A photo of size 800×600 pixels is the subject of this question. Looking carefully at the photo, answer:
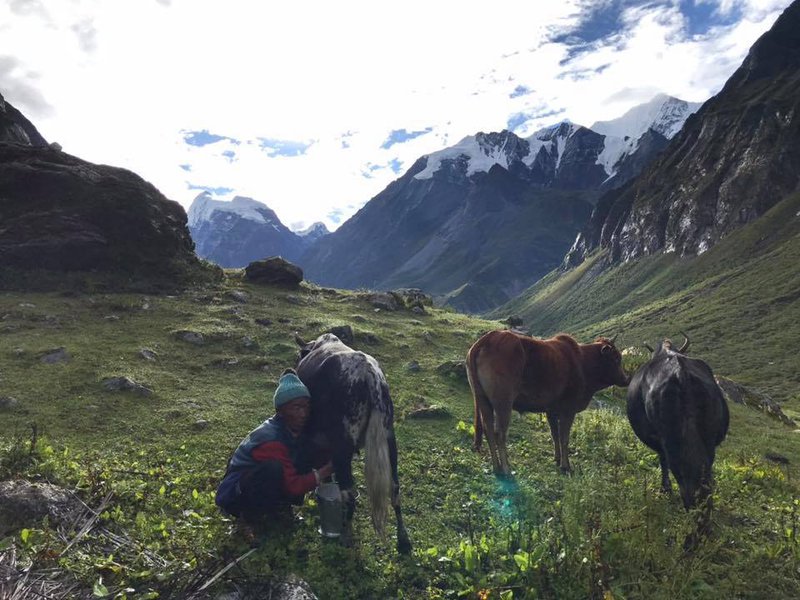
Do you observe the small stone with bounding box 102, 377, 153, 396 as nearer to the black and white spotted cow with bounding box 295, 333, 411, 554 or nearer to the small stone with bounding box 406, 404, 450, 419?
the small stone with bounding box 406, 404, 450, 419

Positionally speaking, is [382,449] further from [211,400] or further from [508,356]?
[211,400]

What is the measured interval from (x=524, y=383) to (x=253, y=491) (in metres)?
6.04

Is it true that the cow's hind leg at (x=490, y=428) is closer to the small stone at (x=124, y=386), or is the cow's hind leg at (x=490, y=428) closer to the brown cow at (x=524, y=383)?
the brown cow at (x=524, y=383)

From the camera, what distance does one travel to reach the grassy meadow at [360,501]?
19.2 ft

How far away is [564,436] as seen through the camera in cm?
1092

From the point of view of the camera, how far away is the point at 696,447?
748 cm

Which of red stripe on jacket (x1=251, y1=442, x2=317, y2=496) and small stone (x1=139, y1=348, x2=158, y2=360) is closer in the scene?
red stripe on jacket (x1=251, y1=442, x2=317, y2=496)

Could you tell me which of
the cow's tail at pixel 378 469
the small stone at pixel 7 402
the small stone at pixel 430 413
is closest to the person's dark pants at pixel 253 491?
the cow's tail at pixel 378 469

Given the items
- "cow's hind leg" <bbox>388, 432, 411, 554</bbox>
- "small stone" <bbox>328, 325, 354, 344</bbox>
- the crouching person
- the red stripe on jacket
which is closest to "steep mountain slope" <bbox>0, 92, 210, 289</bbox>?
"small stone" <bbox>328, 325, 354, 344</bbox>

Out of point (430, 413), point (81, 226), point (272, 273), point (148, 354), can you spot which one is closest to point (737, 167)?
point (272, 273)

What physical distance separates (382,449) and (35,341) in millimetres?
13260

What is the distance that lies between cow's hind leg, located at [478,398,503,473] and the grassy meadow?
316mm

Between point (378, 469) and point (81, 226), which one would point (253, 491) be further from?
point (81, 226)

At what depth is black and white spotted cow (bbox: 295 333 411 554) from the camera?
23.4ft
